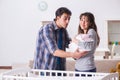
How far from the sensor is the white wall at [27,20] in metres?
7.68

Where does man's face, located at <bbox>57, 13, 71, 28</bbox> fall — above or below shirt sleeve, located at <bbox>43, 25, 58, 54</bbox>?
above

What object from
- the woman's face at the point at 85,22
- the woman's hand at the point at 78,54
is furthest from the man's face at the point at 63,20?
the woman's hand at the point at 78,54

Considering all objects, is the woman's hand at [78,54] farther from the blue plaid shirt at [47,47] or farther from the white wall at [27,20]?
the white wall at [27,20]

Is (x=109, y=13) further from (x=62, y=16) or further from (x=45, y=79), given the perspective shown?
(x=45, y=79)

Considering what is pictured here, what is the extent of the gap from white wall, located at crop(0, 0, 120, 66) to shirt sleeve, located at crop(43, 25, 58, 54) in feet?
16.6

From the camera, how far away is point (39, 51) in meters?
2.72

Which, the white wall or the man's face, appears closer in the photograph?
the man's face

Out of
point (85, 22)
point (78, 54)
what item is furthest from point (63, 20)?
point (78, 54)

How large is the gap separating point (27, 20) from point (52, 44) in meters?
5.39

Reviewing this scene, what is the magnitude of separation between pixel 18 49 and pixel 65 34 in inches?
213

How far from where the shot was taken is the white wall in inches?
302

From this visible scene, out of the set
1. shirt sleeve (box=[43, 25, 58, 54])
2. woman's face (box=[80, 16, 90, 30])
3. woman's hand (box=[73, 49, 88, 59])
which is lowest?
woman's hand (box=[73, 49, 88, 59])

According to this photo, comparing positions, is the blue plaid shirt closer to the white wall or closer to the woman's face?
the woman's face

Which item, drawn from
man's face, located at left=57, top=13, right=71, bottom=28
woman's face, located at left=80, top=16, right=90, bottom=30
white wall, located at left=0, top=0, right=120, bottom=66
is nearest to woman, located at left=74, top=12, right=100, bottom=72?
woman's face, located at left=80, top=16, right=90, bottom=30
